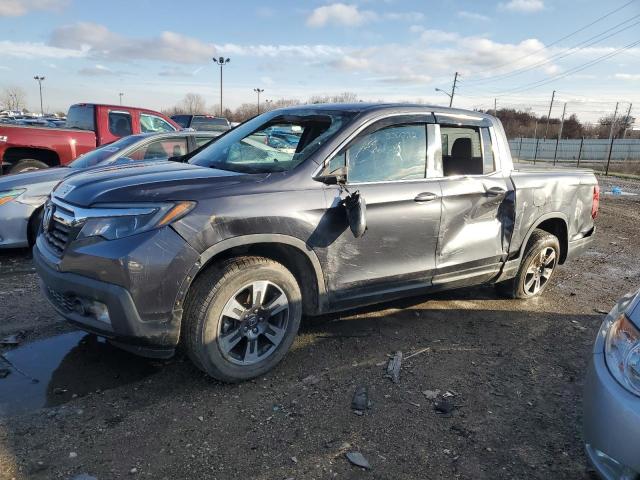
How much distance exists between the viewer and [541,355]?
12.9ft

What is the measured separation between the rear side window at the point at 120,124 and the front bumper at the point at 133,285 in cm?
734

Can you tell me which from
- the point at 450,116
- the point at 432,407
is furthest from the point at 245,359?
the point at 450,116

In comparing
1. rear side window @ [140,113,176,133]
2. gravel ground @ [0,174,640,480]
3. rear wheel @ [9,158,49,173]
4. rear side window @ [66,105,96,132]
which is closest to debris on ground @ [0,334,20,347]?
gravel ground @ [0,174,640,480]

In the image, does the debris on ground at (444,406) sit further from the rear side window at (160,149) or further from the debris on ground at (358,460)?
the rear side window at (160,149)

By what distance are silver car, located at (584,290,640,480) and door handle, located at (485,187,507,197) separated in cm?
203

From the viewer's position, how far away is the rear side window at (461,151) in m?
4.15

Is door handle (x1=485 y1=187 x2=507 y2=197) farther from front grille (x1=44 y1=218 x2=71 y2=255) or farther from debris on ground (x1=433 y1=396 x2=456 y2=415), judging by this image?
front grille (x1=44 y1=218 x2=71 y2=255)

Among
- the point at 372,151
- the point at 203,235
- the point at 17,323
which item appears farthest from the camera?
the point at 17,323

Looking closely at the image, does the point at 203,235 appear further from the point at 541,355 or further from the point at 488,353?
the point at 541,355

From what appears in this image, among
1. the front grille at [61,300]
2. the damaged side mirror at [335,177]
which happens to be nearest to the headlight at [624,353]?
the damaged side mirror at [335,177]

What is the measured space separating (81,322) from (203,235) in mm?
922

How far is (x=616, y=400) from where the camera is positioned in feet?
6.46

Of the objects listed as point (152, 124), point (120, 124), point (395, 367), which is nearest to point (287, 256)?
point (395, 367)

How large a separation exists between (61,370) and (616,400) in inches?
131
